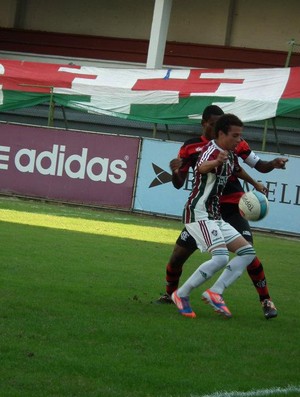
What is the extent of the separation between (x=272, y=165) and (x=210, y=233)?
1.03 m

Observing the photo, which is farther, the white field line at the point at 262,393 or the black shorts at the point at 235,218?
the black shorts at the point at 235,218

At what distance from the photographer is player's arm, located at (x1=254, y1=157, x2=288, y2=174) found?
31.8 feet

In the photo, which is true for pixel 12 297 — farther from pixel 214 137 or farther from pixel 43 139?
pixel 43 139

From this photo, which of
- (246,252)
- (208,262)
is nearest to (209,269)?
(208,262)

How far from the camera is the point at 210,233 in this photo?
9.25m

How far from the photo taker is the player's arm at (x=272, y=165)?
9695 millimetres

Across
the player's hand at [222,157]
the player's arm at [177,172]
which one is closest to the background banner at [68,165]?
the player's arm at [177,172]

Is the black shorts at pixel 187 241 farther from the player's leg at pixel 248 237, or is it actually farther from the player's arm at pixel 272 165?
the player's arm at pixel 272 165

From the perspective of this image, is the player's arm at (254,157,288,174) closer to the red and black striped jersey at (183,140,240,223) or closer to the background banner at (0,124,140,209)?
the red and black striped jersey at (183,140,240,223)

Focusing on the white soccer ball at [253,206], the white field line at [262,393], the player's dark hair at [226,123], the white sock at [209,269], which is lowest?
the white field line at [262,393]

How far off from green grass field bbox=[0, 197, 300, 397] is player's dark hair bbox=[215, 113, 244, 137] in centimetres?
172

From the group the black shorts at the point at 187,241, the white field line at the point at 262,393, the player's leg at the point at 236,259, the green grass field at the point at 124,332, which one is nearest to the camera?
the white field line at the point at 262,393

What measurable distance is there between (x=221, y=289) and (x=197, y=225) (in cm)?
62

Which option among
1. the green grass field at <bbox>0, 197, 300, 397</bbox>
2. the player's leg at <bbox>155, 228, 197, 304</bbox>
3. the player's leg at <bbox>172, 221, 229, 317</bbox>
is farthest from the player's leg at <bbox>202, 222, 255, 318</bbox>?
the player's leg at <bbox>155, 228, 197, 304</bbox>
